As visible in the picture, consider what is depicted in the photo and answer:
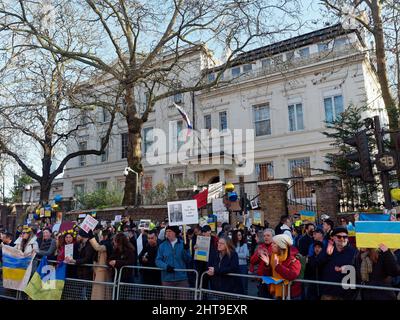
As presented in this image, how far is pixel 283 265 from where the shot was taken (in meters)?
5.40

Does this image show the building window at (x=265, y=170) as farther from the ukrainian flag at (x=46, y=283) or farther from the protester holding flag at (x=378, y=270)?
the protester holding flag at (x=378, y=270)

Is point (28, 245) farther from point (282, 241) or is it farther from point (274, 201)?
point (274, 201)

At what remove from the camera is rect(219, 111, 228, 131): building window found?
28.8 meters

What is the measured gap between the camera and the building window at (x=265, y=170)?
2616 centimetres

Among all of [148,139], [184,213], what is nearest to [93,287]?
[184,213]

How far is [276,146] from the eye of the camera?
85.3 feet

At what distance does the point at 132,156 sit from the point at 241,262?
12.3m

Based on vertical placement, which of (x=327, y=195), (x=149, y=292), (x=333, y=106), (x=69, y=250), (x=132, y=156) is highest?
(x=333, y=106)

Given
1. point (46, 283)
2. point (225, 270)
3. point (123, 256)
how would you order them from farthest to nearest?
point (46, 283) < point (123, 256) < point (225, 270)

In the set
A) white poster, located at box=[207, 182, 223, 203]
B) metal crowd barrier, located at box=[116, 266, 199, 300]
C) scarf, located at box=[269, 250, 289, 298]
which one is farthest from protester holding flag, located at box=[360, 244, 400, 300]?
white poster, located at box=[207, 182, 223, 203]
